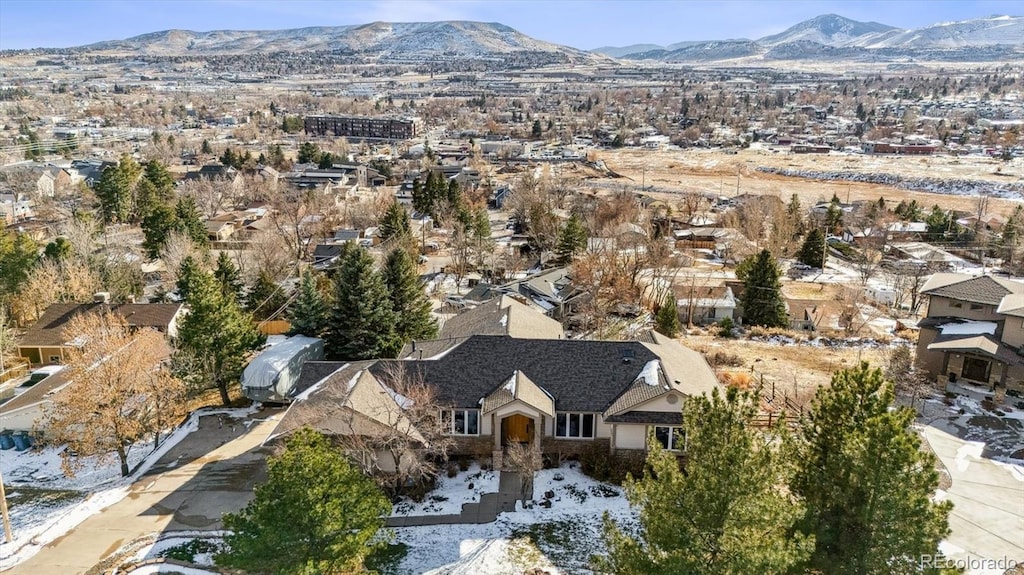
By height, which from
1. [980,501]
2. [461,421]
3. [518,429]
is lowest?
[980,501]

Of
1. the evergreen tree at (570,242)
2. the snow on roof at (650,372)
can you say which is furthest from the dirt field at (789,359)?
the evergreen tree at (570,242)

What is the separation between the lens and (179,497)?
21812mm

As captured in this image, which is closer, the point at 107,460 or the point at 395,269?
the point at 107,460

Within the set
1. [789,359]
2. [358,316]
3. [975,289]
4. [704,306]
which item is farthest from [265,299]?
[975,289]

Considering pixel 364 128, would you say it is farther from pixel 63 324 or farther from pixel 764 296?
pixel 764 296

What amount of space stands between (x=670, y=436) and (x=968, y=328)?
17.9m

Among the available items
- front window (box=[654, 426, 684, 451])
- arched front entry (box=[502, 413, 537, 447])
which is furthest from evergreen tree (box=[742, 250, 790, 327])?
arched front entry (box=[502, 413, 537, 447])

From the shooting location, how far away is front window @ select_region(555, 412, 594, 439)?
22.5m

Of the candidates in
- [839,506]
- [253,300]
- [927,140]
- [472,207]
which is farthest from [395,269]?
[927,140]

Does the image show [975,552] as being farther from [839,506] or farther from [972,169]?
[972,169]

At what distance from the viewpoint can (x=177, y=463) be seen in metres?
24.0

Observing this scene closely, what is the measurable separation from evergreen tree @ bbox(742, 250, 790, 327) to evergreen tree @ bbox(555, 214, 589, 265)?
12864mm

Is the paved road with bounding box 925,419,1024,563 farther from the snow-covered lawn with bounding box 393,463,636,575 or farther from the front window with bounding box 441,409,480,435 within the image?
the front window with bounding box 441,409,480,435

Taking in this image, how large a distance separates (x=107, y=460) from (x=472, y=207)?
47.0 m
